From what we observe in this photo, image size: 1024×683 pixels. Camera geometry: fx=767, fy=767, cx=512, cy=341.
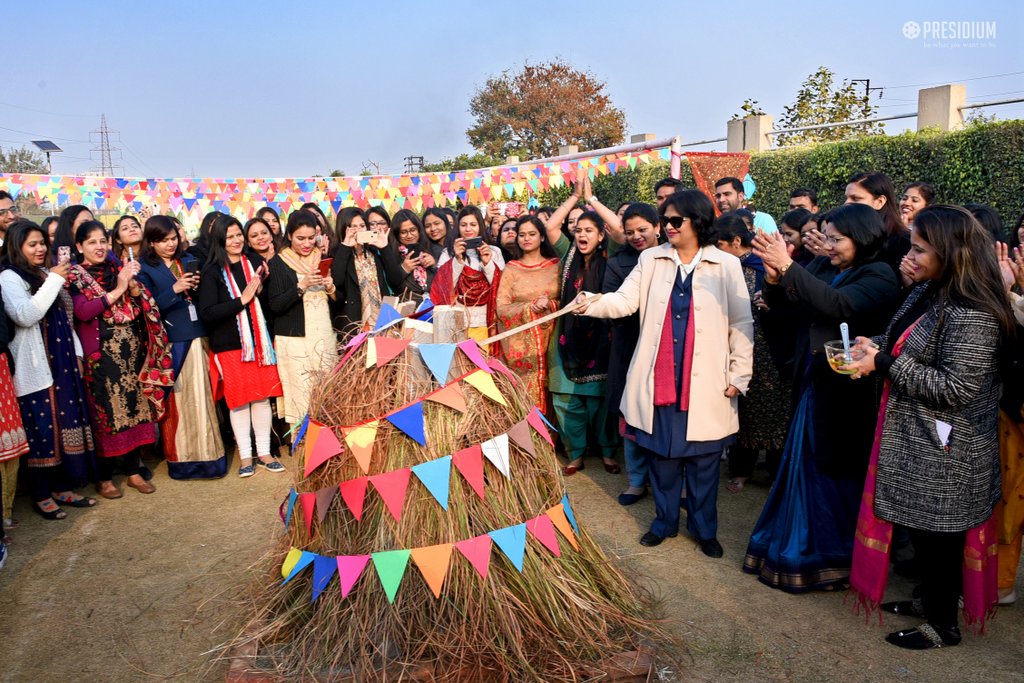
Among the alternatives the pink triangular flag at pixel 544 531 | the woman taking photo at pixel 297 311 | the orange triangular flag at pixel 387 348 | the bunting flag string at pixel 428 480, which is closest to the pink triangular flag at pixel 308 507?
the bunting flag string at pixel 428 480

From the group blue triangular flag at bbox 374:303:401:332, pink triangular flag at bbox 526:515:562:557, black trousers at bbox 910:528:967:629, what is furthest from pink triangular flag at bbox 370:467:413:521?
black trousers at bbox 910:528:967:629

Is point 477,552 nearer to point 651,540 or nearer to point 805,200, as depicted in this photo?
point 651,540

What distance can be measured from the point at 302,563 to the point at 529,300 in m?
2.94

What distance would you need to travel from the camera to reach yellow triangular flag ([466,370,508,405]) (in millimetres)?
2951

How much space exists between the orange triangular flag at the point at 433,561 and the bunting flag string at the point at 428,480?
0.48 feet

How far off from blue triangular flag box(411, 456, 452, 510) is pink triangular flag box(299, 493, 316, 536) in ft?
1.57

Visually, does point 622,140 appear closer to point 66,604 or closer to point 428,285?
point 428,285

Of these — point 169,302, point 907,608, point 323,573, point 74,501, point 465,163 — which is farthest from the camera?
point 465,163

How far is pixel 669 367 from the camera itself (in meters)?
3.96

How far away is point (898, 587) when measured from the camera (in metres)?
3.70

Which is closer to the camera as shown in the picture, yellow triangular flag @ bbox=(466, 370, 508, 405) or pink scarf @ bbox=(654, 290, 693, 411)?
yellow triangular flag @ bbox=(466, 370, 508, 405)

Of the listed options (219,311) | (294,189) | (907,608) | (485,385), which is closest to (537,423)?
(485,385)

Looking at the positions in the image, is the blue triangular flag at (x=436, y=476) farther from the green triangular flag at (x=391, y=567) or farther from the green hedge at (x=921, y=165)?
the green hedge at (x=921, y=165)

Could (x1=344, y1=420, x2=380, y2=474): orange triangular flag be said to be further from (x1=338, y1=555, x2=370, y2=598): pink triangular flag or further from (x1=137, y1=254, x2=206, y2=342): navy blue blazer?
(x1=137, y1=254, x2=206, y2=342): navy blue blazer
